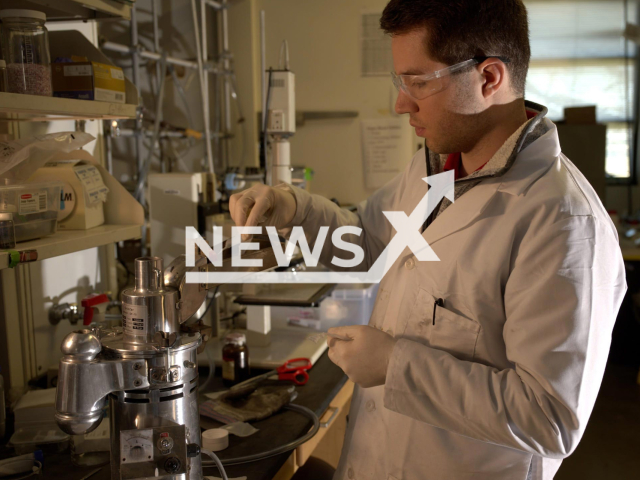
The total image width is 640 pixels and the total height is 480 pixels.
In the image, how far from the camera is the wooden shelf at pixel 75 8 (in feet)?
3.96

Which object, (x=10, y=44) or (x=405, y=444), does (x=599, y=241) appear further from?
(x=10, y=44)

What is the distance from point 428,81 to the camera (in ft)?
3.54

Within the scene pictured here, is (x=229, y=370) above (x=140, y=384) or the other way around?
the other way around

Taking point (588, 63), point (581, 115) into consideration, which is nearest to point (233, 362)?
point (581, 115)

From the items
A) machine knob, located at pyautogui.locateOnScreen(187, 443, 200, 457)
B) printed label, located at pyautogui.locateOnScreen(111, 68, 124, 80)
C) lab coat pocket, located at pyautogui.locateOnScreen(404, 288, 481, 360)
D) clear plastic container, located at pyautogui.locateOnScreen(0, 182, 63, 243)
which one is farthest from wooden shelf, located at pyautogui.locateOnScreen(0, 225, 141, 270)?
lab coat pocket, located at pyautogui.locateOnScreen(404, 288, 481, 360)

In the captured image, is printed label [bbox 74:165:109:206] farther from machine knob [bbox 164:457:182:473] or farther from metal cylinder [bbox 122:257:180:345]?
machine knob [bbox 164:457:182:473]

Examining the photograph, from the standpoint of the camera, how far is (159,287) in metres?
0.91

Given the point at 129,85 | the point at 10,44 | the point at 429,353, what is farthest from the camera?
the point at 129,85

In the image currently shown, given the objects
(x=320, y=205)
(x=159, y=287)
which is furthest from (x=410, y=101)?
(x=159, y=287)

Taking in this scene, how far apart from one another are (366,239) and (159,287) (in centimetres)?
73

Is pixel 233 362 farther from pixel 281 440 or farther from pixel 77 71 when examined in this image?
pixel 77 71

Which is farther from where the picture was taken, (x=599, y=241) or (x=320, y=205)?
(x=320, y=205)

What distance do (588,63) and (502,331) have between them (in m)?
4.21

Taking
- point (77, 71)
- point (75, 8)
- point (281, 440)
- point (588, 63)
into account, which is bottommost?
point (281, 440)
